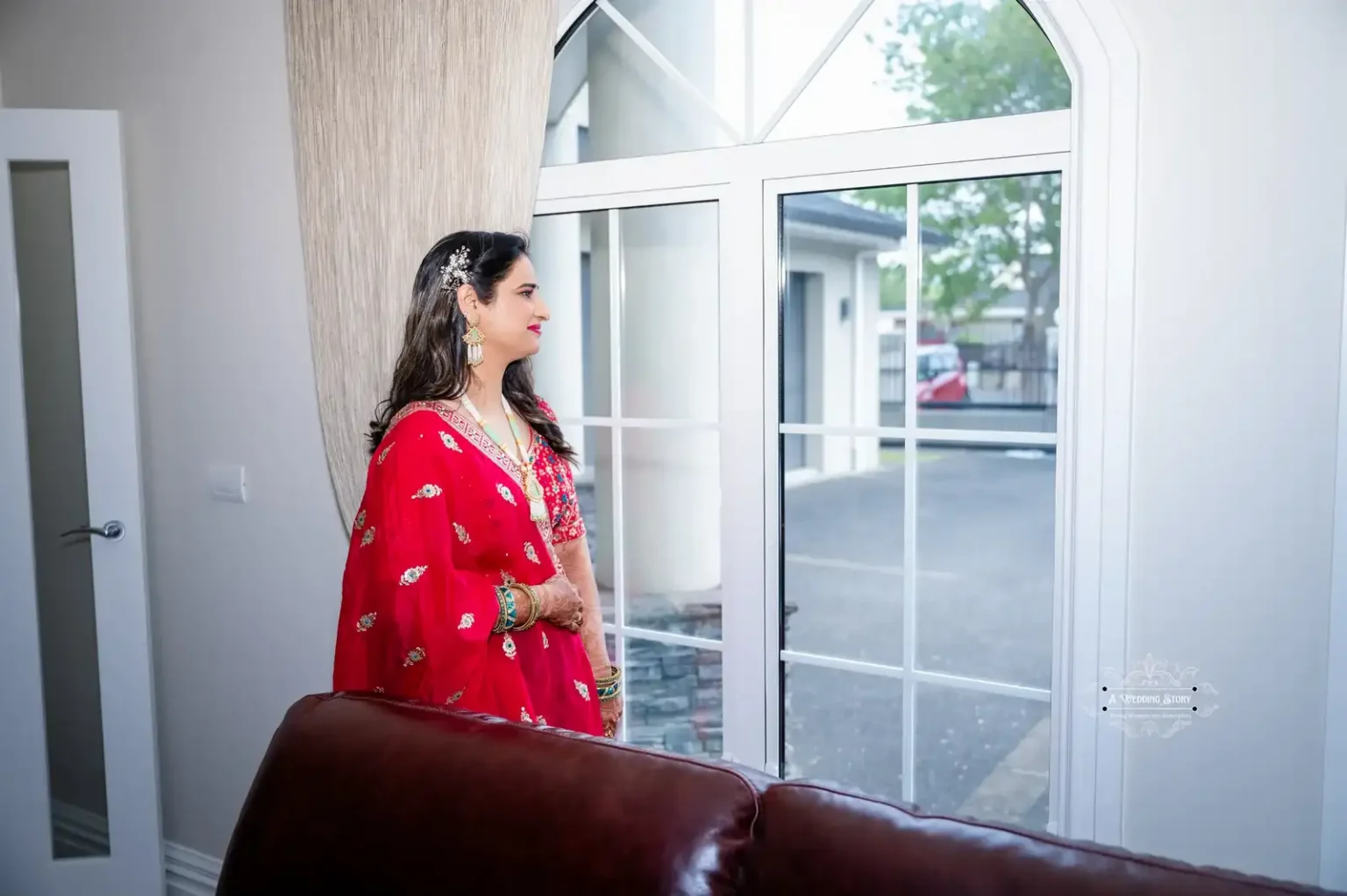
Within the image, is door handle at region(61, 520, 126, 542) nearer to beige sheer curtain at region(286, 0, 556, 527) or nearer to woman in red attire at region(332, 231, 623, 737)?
beige sheer curtain at region(286, 0, 556, 527)

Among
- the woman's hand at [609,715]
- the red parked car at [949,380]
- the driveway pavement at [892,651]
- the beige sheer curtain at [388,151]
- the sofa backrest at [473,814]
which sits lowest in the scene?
the driveway pavement at [892,651]

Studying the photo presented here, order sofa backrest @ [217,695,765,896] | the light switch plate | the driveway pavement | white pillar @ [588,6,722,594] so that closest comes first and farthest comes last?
sofa backrest @ [217,695,765,896] → white pillar @ [588,6,722,594] → the driveway pavement → the light switch plate

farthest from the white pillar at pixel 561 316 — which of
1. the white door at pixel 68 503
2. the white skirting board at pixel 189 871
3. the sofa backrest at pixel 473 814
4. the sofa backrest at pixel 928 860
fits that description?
the white skirting board at pixel 189 871

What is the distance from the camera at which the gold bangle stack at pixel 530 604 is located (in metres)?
1.79

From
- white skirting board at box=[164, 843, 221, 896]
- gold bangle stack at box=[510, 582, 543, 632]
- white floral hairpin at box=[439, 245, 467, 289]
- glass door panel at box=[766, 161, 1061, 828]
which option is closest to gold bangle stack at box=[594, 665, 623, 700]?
gold bangle stack at box=[510, 582, 543, 632]

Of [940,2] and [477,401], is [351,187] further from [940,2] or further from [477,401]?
[940,2]

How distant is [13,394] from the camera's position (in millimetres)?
2703

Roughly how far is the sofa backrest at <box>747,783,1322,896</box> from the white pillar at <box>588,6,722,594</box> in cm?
126

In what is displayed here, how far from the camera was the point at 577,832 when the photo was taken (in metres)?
1.13

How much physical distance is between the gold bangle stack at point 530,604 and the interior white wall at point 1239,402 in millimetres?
1030

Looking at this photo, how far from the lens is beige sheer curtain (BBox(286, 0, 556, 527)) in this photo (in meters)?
2.19

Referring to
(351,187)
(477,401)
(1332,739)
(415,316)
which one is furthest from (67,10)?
(1332,739)

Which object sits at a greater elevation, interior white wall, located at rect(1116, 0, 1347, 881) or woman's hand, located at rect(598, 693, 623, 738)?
interior white wall, located at rect(1116, 0, 1347, 881)

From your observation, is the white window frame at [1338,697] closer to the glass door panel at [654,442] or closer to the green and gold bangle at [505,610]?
the glass door panel at [654,442]
